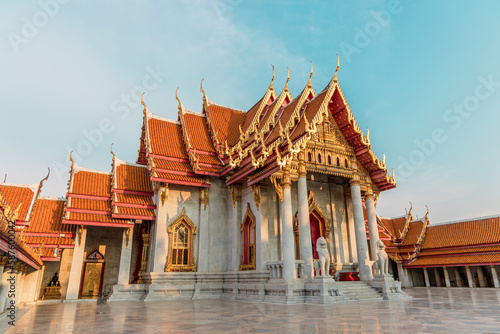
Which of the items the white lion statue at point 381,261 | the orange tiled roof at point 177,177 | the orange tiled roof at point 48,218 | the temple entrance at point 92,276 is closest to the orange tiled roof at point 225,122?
the orange tiled roof at point 177,177

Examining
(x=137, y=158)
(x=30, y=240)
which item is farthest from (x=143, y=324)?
(x=137, y=158)

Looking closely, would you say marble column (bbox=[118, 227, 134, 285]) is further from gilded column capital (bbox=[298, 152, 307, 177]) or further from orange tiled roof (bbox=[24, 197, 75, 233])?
gilded column capital (bbox=[298, 152, 307, 177])

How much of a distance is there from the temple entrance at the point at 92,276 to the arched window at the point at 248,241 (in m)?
7.16

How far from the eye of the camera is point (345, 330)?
5.48 metres

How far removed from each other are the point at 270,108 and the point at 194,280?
946 centimetres

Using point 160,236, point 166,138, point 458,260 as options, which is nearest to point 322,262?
point 160,236

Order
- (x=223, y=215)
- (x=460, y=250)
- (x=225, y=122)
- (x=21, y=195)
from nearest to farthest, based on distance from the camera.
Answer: (x=223, y=215) < (x=21, y=195) < (x=225, y=122) < (x=460, y=250)

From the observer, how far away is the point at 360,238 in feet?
44.4

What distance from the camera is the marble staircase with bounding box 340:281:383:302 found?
11277 mm

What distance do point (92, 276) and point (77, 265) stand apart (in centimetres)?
180

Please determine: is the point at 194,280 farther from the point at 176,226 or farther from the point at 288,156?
the point at 288,156

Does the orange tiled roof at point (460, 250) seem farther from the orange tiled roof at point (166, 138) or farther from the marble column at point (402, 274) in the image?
the orange tiled roof at point (166, 138)

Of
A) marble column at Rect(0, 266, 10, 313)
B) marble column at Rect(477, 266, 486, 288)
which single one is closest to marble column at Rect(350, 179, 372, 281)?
marble column at Rect(0, 266, 10, 313)

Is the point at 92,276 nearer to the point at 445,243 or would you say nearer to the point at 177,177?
the point at 177,177
